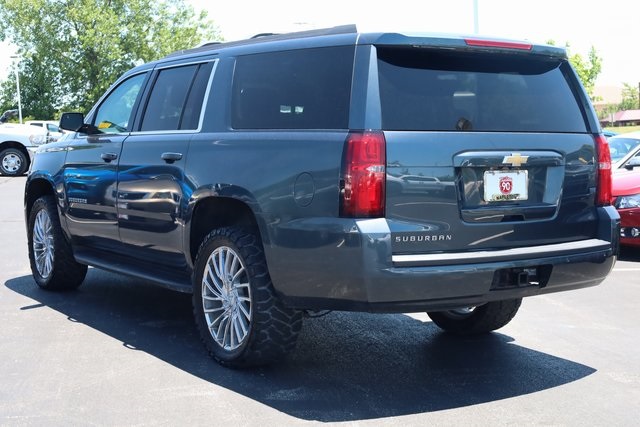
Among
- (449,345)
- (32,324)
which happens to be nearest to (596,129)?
(449,345)

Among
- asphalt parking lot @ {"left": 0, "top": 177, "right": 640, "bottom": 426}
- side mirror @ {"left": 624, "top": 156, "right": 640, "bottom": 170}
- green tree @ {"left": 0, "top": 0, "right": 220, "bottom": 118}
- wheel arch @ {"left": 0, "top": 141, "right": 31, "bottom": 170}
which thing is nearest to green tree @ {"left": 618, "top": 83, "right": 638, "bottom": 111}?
green tree @ {"left": 0, "top": 0, "right": 220, "bottom": 118}

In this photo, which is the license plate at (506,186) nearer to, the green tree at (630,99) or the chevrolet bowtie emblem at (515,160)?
the chevrolet bowtie emblem at (515,160)

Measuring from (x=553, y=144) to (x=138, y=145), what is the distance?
2.91 meters

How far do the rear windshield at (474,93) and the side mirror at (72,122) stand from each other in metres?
3.46

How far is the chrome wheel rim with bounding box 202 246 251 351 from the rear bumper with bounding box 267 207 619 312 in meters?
0.43

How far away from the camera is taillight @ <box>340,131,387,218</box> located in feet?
14.0

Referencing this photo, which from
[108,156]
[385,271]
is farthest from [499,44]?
[108,156]

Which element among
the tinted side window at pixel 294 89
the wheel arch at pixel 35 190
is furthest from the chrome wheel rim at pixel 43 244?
the tinted side window at pixel 294 89

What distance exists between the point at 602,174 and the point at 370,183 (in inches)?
63.9

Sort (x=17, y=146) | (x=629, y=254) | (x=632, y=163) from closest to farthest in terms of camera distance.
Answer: (x=629, y=254), (x=632, y=163), (x=17, y=146)

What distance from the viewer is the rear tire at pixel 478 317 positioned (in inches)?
227

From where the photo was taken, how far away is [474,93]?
468 cm

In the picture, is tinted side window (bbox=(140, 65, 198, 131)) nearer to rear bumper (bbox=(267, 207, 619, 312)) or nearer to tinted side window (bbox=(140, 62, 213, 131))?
tinted side window (bbox=(140, 62, 213, 131))

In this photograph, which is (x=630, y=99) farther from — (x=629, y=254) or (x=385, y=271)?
(x=385, y=271)
